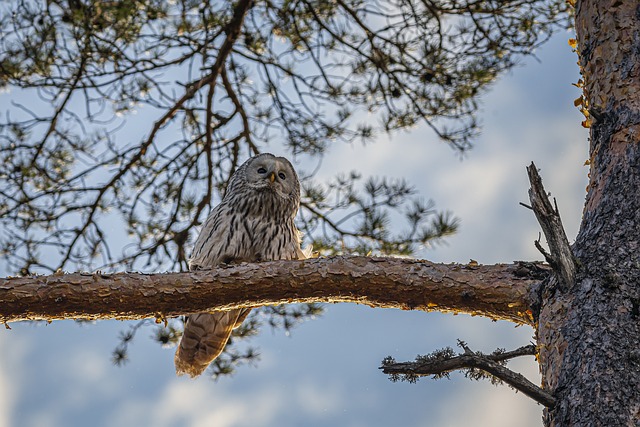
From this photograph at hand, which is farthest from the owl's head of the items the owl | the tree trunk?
the tree trunk

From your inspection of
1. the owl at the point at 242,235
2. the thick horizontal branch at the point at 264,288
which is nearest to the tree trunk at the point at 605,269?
the thick horizontal branch at the point at 264,288

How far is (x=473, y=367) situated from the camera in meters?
1.59

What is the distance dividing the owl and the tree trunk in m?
1.48

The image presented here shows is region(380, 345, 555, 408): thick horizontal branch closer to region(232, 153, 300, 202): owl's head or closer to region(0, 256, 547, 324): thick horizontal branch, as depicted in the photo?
region(0, 256, 547, 324): thick horizontal branch

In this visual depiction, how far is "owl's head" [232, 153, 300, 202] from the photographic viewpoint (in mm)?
3416

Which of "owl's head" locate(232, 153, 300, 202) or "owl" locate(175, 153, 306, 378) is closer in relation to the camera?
"owl" locate(175, 153, 306, 378)

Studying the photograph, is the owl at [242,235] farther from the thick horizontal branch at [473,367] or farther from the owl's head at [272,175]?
the thick horizontal branch at [473,367]

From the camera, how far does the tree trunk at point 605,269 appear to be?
1.54 metres

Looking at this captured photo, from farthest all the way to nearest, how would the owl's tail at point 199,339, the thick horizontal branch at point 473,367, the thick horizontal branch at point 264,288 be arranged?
the owl's tail at point 199,339 < the thick horizontal branch at point 264,288 < the thick horizontal branch at point 473,367

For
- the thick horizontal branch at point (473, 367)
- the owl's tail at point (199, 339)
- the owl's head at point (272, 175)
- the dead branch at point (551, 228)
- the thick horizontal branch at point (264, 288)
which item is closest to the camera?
the thick horizontal branch at point (473, 367)

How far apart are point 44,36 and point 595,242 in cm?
317

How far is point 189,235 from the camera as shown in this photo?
415 centimetres

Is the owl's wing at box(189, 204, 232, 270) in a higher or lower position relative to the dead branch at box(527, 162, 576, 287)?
higher

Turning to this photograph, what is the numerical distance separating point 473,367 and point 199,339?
1.63 meters
